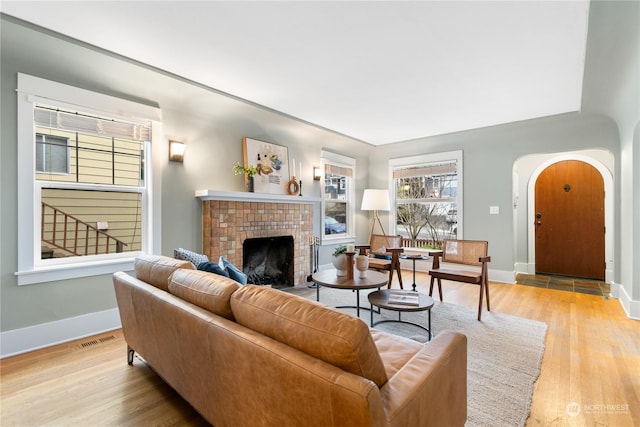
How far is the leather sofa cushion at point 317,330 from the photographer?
35.2 inches

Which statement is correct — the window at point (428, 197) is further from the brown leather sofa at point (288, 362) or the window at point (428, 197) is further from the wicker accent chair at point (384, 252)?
the brown leather sofa at point (288, 362)

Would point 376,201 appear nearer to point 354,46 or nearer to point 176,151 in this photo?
point 354,46

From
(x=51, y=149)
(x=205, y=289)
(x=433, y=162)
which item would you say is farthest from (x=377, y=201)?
(x=51, y=149)

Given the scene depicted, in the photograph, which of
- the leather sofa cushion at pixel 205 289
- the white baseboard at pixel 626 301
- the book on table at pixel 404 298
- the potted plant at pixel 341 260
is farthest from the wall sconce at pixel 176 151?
the white baseboard at pixel 626 301

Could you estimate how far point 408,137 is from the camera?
538 cm

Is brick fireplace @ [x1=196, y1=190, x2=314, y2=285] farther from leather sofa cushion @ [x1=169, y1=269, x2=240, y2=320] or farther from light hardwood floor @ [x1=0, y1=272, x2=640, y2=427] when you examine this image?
leather sofa cushion @ [x1=169, y1=269, x2=240, y2=320]

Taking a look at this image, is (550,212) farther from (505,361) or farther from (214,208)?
(214,208)

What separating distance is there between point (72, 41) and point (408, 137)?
4.73 m

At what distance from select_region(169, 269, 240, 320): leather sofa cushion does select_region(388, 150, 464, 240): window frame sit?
4633 mm

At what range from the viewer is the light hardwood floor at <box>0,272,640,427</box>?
1595 mm

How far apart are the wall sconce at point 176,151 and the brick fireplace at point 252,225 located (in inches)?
17.0

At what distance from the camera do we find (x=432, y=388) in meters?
1.02

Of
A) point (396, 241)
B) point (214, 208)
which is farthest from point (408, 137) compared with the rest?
point (214, 208)

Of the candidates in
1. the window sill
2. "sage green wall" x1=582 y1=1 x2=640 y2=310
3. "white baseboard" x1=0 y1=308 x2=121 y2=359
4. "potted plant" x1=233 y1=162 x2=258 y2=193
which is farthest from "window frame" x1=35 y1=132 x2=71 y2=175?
"sage green wall" x1=582 y1=1 x2=640 y2=310
